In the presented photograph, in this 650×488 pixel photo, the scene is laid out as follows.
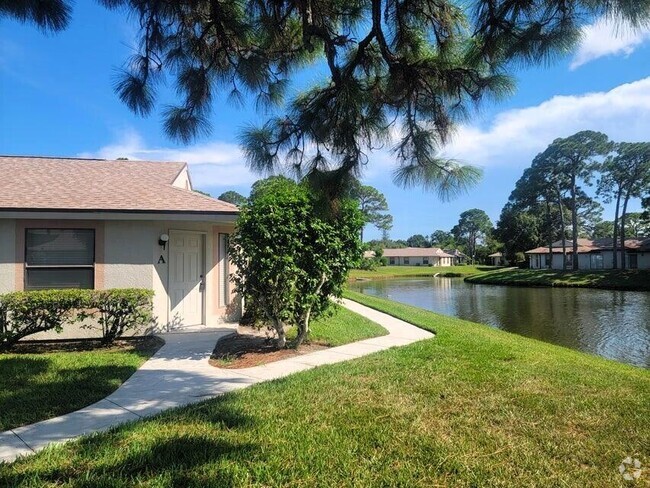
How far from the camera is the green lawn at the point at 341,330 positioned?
26.0 feet

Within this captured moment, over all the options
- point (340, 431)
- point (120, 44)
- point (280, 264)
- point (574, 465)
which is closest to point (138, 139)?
point (120, 44)

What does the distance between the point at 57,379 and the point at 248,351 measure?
2.69 meters

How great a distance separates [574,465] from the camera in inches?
119

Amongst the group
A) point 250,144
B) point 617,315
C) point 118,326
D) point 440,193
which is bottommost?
point 617,315

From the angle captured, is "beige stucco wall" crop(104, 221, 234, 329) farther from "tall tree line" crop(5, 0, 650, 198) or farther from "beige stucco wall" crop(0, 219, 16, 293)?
"tall tree line" crop(5, 0, 650, 198)

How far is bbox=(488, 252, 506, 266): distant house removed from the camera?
72.3 metres

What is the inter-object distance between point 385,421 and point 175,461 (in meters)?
1.74

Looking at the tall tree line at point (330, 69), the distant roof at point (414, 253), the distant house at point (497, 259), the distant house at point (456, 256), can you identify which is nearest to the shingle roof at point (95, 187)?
the tall tree line at point (330, 69)

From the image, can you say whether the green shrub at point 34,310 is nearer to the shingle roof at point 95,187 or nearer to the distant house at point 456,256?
the shingle roof at point 95,187

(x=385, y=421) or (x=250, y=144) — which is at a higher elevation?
(x=250, y=144)

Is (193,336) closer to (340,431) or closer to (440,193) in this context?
(340,431)

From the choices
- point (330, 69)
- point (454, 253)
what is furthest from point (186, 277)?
point (454, 253)

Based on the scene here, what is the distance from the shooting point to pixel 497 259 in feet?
251

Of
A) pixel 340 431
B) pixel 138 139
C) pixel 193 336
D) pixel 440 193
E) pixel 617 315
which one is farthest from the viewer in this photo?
pixel 617 315
